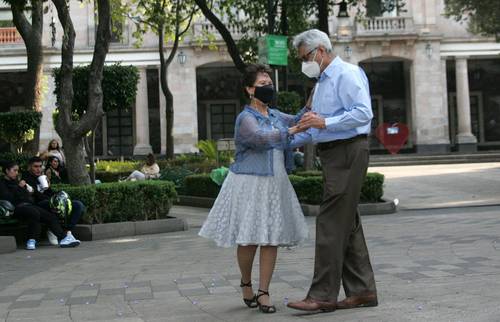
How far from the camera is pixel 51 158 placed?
→ 13195 millimetres

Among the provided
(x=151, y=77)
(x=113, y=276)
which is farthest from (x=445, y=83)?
(x=113, y=276)

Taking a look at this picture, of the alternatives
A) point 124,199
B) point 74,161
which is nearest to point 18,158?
point 74,161

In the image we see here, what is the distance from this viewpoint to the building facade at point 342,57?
33.6m

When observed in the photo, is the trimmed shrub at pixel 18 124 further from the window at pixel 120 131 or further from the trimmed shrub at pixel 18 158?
the window at pixel 120 131

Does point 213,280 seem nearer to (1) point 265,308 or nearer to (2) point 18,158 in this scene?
(1) point 265,308

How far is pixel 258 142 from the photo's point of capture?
16.0 feet

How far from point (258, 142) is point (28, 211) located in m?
5.73

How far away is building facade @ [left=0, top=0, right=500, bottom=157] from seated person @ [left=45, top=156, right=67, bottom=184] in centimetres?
2021

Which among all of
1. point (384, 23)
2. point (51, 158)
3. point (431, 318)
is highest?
point (384, 23)

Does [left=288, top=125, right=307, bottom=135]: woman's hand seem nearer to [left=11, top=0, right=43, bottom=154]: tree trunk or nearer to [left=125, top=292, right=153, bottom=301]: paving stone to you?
[left=125, top=292, right=153, bottom=301]: paving stone

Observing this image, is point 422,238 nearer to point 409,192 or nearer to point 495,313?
point 495,313

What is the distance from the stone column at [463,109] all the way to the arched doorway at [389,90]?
277 cm

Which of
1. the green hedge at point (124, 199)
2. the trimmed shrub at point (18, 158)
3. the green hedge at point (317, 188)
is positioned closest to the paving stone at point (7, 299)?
the green hedge at point (124, 199)

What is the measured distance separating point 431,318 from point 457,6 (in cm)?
2251
